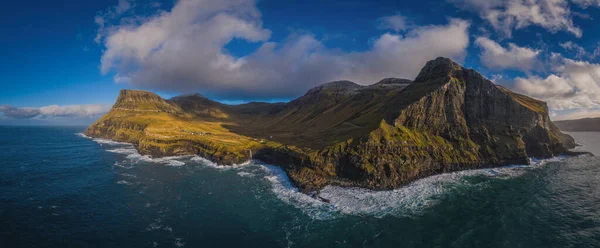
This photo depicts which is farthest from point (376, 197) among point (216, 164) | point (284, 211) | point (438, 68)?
point (438, 68)

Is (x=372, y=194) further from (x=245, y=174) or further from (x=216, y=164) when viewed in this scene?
(x=216, y=164)

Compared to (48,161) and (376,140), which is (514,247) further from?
(48,161)

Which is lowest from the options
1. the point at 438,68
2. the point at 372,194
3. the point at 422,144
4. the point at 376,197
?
the point at 376,197

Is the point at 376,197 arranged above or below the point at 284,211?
above

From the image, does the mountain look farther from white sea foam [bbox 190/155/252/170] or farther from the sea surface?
the sea surface

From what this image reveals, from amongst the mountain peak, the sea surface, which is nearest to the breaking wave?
the sea surface

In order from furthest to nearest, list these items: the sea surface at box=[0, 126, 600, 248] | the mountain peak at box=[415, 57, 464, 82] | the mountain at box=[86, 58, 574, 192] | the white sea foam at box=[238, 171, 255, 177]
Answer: the mountain peak at box=[415, 57, 464, 82] < the white sea foam at box=[238, 171, 255, 177] < the mountain at box=[86, 58, 574, 192] < the sea surface at box=[0, 126, 600, 248]

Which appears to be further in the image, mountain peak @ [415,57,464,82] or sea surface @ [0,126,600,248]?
mountain peak @ [415,57,464,82]
